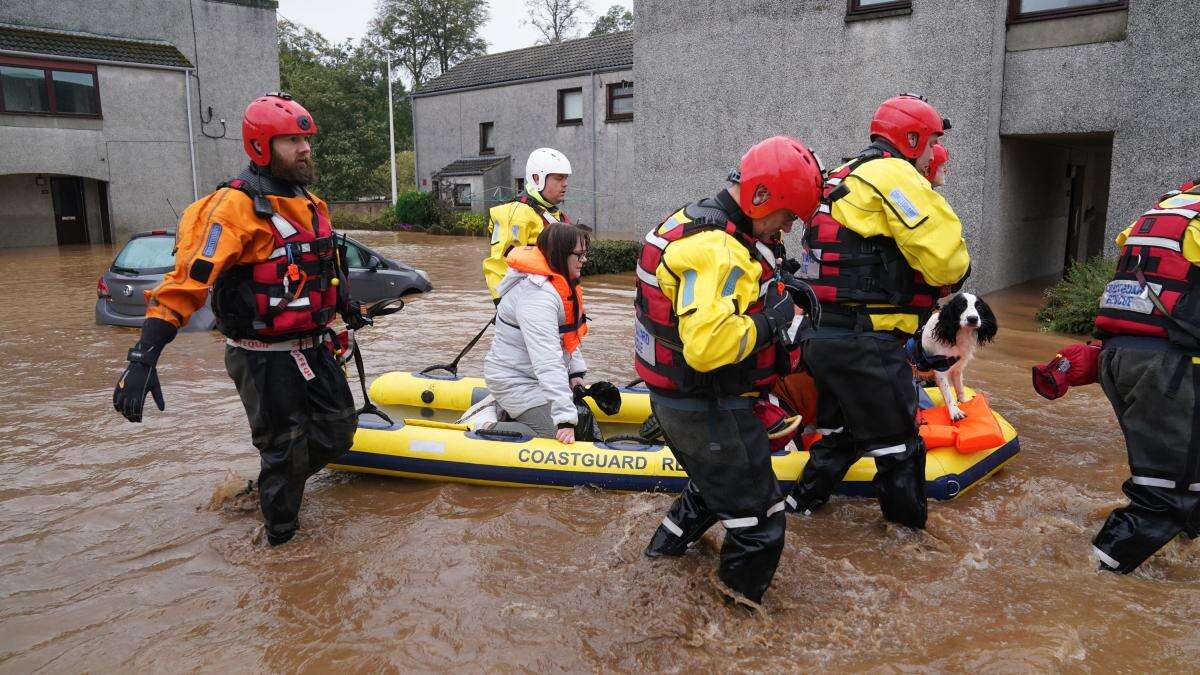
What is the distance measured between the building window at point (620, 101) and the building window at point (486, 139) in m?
6.07

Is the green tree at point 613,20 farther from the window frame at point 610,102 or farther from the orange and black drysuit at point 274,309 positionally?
the orange and black drysuit at point 274,309

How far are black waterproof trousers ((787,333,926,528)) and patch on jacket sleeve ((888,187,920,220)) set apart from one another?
593mm

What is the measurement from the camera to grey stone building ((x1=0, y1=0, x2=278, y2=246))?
68.6 feet

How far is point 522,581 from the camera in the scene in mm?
3980

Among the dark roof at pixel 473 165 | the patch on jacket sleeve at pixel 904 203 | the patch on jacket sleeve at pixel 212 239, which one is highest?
the dark roof at pixel 473 165

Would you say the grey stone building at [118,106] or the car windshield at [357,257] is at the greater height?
the grey stone building at [118,106]

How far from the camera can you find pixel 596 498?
495cm

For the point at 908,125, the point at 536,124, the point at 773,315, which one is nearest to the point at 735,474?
the point at 773,315

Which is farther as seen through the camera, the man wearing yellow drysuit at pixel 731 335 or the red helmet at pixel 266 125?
the red helmet at pixel 266 125

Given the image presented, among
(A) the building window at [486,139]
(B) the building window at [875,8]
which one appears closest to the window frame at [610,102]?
(A) the building window at [486,139]

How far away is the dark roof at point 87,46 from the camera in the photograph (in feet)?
67.2

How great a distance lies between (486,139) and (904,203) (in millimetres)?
25931

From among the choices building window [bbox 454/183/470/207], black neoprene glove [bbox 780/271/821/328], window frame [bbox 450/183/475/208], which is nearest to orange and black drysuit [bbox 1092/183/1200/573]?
black neoprene glove [bbox 780/271/821/328]

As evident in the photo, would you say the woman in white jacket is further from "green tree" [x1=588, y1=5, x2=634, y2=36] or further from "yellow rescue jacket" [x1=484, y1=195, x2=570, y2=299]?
"green tree" [x1=588, y1=5, x2=634, y2=36]
